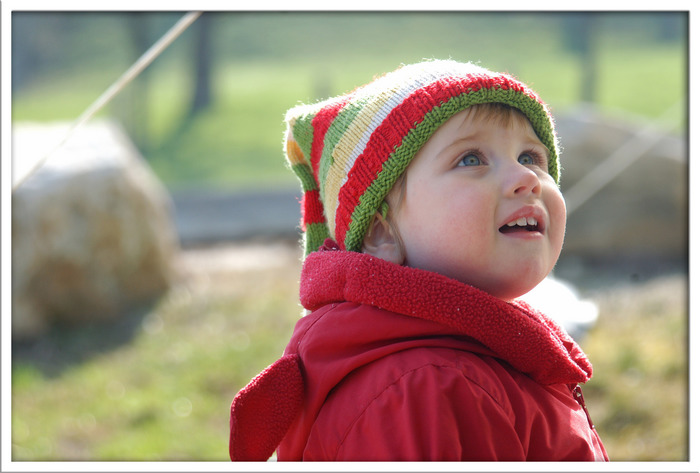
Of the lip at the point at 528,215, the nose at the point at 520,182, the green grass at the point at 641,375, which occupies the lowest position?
the green grass at the point at 641,375

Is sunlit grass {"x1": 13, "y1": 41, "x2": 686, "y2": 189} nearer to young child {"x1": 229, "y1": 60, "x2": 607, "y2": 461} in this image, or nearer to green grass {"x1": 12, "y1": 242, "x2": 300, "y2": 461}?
green grass {"x1": 12, "y1": 242, "x2": 300, "y2": 461}

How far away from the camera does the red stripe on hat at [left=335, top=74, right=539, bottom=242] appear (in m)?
1.21

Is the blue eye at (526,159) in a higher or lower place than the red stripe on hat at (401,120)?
lower

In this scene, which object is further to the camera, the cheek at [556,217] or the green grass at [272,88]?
the green grass at [272,88]

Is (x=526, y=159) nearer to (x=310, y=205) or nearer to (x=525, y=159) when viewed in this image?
(x=525, y=159)

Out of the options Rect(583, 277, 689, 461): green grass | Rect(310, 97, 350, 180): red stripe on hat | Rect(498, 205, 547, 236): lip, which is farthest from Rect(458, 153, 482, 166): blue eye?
Rect(583, 277, 689, 461): green grass

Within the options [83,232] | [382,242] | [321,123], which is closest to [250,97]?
[83,232]

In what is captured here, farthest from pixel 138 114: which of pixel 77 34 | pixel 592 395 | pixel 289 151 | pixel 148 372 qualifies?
pixel 289 151

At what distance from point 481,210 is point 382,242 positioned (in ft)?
0.67

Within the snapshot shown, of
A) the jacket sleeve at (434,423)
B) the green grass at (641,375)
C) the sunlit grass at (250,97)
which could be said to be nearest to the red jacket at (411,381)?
the jacket sleeve at (434,423)

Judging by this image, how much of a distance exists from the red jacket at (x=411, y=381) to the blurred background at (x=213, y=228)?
63cm

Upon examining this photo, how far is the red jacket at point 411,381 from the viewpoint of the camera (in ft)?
3.42

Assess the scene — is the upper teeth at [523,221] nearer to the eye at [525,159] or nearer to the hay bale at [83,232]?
the eye at [525,159]

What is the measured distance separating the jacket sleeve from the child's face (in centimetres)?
19
